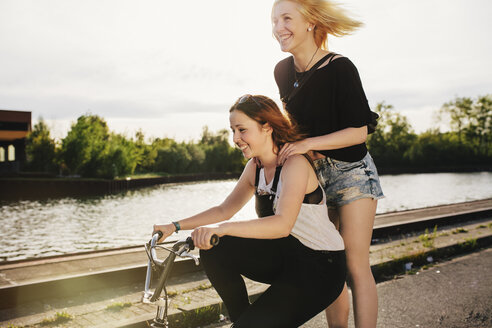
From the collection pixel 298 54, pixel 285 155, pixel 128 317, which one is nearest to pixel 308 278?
pixel 285 155

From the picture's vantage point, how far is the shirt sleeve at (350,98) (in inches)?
100

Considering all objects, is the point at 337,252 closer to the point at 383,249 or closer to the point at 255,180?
the point at 255,180

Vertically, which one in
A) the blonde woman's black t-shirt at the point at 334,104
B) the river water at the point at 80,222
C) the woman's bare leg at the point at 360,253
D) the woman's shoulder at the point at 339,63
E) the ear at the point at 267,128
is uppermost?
the woman's shoulder at the point at 339,63

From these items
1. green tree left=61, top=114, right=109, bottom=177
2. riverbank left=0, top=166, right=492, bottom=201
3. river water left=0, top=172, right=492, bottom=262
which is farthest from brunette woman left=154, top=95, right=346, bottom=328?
green tree left=61, top=114, right=109, bottom=177

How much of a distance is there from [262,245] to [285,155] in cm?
45

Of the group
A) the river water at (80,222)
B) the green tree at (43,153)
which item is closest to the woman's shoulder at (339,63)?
the river water at (80,222)

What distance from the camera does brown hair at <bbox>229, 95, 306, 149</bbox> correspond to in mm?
2316

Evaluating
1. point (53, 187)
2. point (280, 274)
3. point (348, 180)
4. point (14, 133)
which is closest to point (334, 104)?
point (348, 180)

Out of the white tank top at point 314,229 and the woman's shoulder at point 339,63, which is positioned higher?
the woman's shoulder at point 339,63

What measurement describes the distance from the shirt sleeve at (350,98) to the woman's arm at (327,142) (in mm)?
51

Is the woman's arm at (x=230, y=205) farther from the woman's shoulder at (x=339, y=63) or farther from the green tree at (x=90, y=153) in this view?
the green tree at (x=90, y=153)

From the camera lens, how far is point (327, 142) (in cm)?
245

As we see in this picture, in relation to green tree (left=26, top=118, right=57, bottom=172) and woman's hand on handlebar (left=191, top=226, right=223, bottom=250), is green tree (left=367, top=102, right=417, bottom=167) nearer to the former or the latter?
green tree (left=26, top=118, right=57, bottom=172)

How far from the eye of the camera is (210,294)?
4633 mm
